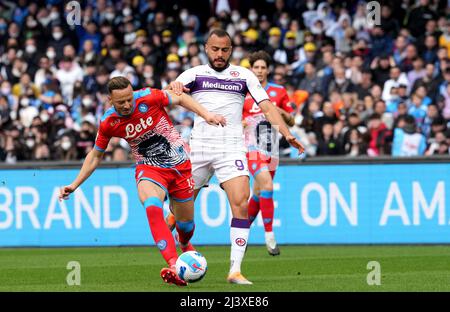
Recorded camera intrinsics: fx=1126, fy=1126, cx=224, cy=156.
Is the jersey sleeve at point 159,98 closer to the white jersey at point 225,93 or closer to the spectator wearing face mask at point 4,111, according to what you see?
the white jersey at point 225,93

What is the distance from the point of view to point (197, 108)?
1105cm

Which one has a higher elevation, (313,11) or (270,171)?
(313,11)

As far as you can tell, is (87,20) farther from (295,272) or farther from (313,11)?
(295,272)

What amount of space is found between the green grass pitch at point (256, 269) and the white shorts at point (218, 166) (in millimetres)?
1099

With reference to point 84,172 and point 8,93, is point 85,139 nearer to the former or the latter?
point 8,93

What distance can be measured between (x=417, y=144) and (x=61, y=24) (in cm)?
1006

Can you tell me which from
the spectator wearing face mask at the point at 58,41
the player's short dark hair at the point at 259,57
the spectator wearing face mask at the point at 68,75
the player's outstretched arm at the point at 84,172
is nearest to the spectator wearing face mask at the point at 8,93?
the spectator wearing face mask at the point at 68,75

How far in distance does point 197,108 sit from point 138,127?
71 cm

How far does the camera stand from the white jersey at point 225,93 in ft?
38.9

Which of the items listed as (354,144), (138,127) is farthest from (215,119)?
(354,144)

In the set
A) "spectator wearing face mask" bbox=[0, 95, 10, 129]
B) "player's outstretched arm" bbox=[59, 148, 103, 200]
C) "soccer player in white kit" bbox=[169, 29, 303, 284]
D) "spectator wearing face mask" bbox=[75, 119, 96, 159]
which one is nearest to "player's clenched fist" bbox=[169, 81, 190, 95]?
"soccer player in white kit" bbox=[169, 29, 303, 284]

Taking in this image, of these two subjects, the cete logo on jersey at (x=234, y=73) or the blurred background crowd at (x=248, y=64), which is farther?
the blurred background crowd at (x=248, y=64)

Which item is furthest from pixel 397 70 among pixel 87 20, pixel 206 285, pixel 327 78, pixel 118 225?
pixel 206 285

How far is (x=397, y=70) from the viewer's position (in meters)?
21.3
